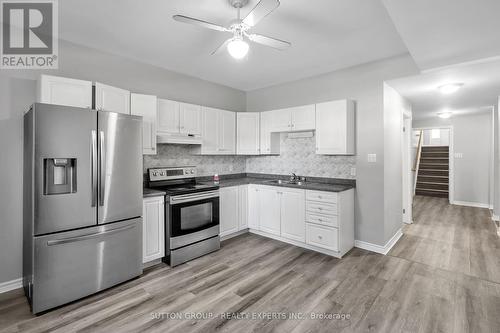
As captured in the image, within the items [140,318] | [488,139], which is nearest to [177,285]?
[140,318]

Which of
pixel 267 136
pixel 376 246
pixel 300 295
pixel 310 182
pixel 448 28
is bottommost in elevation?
pixel 300 295

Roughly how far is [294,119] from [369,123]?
1.11m

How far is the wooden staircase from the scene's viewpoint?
745 centimetres

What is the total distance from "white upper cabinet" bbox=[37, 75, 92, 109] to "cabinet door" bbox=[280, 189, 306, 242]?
2.78 metres

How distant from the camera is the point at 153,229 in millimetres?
2939

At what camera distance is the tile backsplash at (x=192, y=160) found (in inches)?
143

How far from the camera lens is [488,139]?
5934 millimetres

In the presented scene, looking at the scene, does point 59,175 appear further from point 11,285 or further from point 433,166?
point 433,166

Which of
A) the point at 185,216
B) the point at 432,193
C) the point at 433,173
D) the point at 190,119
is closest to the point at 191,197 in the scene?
the point at 185,216

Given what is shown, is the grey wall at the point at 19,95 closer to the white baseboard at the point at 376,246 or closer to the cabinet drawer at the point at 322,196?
the cabinet drawer at the point at 322,196

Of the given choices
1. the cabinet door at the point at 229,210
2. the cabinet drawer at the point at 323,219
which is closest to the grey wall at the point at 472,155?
the cabinet drawer at the point at 323,219

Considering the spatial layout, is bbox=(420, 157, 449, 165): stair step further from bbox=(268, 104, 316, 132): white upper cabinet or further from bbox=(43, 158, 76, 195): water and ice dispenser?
bbox=(43, 158, 76, 195): water and ice dispenser

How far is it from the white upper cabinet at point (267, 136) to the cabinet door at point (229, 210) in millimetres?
937

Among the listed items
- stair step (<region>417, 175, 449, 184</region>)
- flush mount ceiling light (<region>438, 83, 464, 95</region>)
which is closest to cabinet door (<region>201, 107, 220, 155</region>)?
flush mount ceiling light (<region>438, 83, 464, 95</region>)
